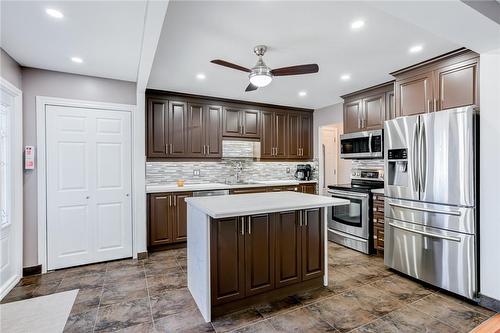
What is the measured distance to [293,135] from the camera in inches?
221

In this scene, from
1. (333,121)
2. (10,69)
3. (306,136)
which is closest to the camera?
(10,69)

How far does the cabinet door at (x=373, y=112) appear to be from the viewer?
4.01 m

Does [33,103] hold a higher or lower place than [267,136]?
higher

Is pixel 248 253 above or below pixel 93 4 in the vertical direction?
below

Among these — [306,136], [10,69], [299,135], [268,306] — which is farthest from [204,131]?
[268,306]

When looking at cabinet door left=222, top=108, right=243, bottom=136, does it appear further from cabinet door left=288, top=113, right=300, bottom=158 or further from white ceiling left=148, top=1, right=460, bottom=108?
cabinet door left=288, top=113, right=300, bottom=158

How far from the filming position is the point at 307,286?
2680 mm

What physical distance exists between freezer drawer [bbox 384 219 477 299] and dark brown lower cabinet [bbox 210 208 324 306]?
1.04 meters

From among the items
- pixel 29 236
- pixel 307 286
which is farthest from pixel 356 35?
pixel 29 236

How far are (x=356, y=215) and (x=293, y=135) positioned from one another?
226 centimetres

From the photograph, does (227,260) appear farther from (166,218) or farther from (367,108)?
(367,108)

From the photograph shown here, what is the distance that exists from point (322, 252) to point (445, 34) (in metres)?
2.22

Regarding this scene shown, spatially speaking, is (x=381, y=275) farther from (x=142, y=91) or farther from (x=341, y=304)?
(x=142, y=91)

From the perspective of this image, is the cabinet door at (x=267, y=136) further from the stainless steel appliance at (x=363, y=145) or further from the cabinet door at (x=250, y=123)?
the stainless steel appliance at (x=363, y=145)
